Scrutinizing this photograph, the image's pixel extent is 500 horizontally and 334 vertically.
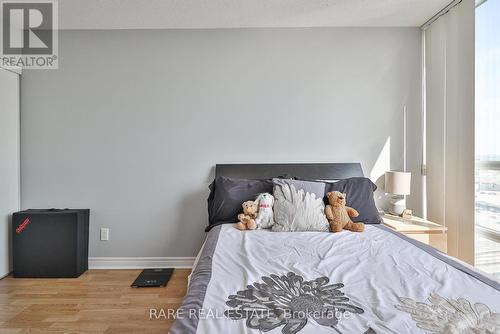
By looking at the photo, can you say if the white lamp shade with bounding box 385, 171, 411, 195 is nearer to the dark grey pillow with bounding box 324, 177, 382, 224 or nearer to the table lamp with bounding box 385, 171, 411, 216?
the table lamp with bounding box 385, 171, 411, 216

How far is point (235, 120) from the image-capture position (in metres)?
2.82

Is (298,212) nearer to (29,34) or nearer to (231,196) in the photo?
(231,196)

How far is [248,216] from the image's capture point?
221 centimetres

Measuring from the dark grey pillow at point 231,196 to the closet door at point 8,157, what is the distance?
2.00m

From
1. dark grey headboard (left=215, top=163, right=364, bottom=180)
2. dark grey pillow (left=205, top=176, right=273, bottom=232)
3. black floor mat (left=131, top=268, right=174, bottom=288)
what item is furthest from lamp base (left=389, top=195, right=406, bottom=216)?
black floor mat (left=131, top=268, right=174, bottom=288)

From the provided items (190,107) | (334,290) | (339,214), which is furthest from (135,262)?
(334,290)

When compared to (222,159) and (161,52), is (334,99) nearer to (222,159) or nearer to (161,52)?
(222,159)

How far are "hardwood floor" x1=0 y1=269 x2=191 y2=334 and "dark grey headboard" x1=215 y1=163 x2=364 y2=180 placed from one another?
1.13 m

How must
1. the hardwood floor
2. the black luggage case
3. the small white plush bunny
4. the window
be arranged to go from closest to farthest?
the hardwood floor < the window < the small white plush bunny < the black luggage case

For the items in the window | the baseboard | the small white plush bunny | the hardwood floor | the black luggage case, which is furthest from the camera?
the baseboard

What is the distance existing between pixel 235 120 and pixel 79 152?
64.7 inches

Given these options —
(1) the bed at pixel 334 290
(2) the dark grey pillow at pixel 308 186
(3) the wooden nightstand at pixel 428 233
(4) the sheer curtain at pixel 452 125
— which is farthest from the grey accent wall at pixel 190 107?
(1) the bed at pixel 334 290

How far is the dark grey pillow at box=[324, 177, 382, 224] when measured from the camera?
7.70ft

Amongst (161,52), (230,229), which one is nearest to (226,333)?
(230,229)
